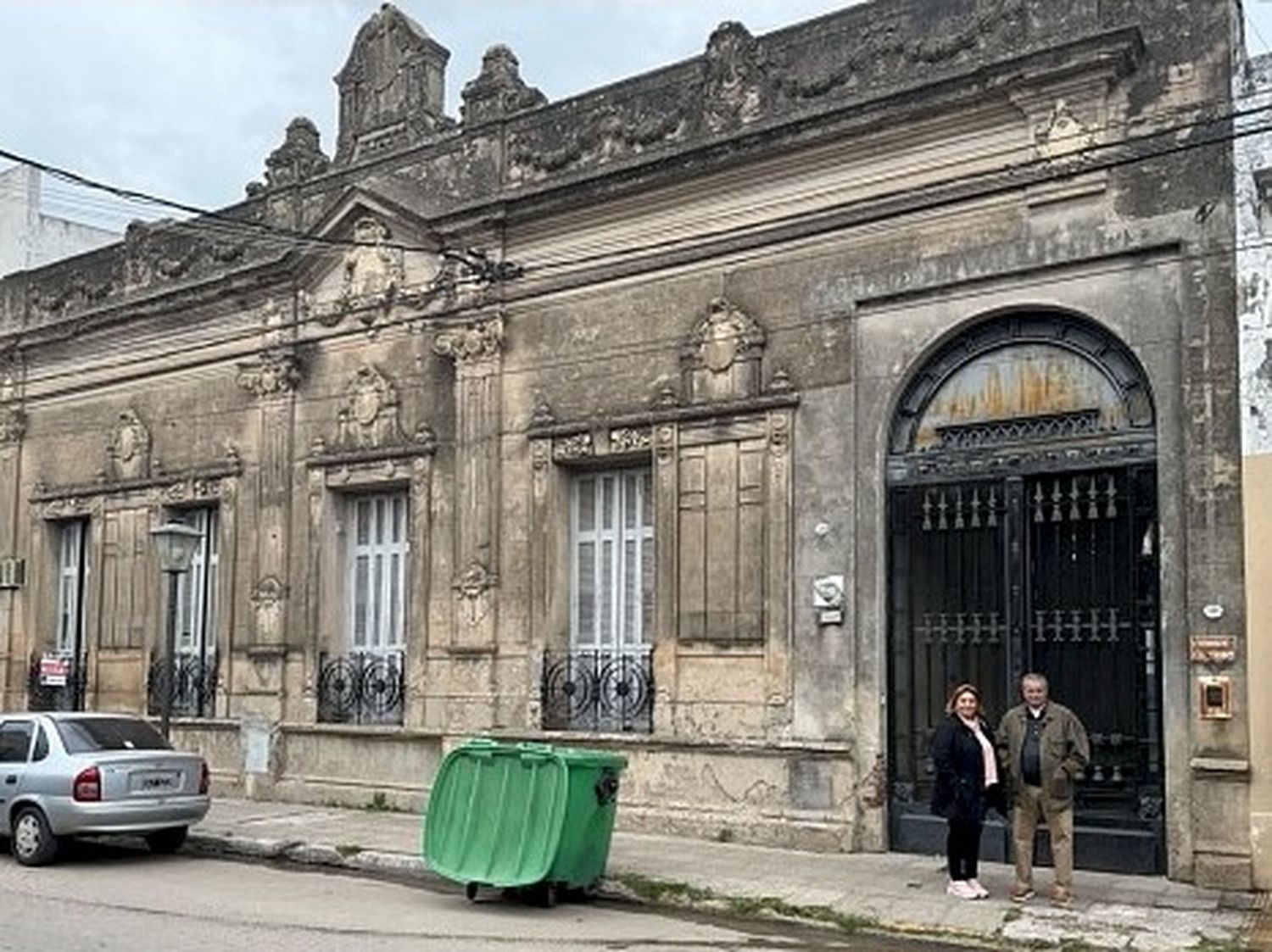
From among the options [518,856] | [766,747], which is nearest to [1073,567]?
[766,747]

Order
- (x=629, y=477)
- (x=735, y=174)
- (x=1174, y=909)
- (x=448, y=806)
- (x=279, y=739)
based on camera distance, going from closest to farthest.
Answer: (x=1174, y=909) → (x=448, y=806) → (x=735, y=174) → (x=629, y=477) → (x=279, y=739)

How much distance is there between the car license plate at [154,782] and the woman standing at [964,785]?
685 centimetres

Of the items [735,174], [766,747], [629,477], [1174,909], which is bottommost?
[1174,909]

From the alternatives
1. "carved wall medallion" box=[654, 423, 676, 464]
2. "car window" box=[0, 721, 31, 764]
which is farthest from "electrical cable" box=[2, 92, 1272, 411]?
"car window" box=[0, 721, 31, 764]

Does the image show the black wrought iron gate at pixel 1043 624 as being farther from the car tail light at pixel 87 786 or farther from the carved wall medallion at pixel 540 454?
A: the car tail light at pixel 87 786

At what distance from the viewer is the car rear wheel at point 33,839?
13.2 meters

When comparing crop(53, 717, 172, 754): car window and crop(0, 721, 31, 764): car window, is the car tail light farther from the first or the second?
crop(0, 721, 31, 764): car window

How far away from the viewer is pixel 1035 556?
42.0ft

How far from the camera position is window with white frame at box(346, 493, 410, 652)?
17469 millimetres

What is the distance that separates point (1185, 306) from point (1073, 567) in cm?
227

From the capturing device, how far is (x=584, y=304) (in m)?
15.8

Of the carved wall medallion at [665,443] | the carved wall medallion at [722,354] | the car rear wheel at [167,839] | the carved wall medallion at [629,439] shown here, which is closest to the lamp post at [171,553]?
the car rear wheel at [167,839]

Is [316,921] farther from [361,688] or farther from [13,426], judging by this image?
[13,426]

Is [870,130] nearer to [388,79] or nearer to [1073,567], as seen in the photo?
[1073,567]
